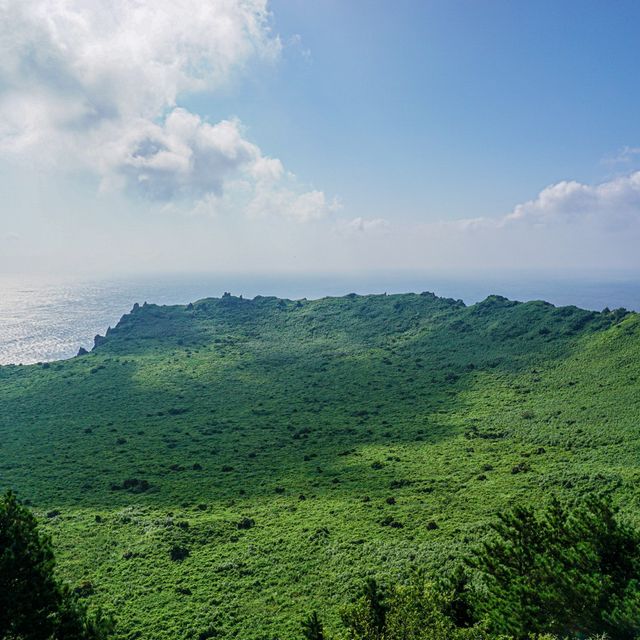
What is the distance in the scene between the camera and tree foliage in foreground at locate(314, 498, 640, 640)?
22.6 metres

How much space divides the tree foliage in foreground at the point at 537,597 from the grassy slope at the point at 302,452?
17612 millimetres

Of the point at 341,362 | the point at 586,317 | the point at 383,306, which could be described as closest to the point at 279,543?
the point at 341,362

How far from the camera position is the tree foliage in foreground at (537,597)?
2260 centimetres

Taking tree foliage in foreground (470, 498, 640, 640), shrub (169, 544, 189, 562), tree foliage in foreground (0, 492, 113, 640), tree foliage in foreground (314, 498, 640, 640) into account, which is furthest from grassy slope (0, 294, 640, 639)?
tree foliage in foreground (0, 492, 113, 640)

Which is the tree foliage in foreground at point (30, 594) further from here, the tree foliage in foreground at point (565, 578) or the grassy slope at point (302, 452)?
the tree foliage in foreground at point (565, 578)

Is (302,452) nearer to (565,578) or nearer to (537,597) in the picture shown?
(537,597)

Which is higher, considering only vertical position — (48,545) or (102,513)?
(48,545)

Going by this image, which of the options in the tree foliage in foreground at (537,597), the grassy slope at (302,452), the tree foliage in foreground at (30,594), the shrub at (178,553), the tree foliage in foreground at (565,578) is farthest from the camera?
the shrub at (178,553)

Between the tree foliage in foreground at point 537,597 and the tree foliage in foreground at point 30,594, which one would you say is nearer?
the tree foliage in foreground at point 30,594

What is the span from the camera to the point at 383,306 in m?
198

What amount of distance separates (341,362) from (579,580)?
125 m

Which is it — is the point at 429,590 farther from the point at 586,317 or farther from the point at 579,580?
the point at 586,317

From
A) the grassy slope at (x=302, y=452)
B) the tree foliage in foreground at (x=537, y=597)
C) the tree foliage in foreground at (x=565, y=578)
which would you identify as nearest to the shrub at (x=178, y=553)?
the grassy slope at (x=302, y=452)

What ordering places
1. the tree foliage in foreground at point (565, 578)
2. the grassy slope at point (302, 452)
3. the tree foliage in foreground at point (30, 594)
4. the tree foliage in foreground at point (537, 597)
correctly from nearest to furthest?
1. the tree foliage in foreground at point (30, 594)
2. the tree foliage in foreground at point (537, 597)
3. the tree foliage in foreground at point (565, 578)
4. the grassy slope at point (302, 452)
